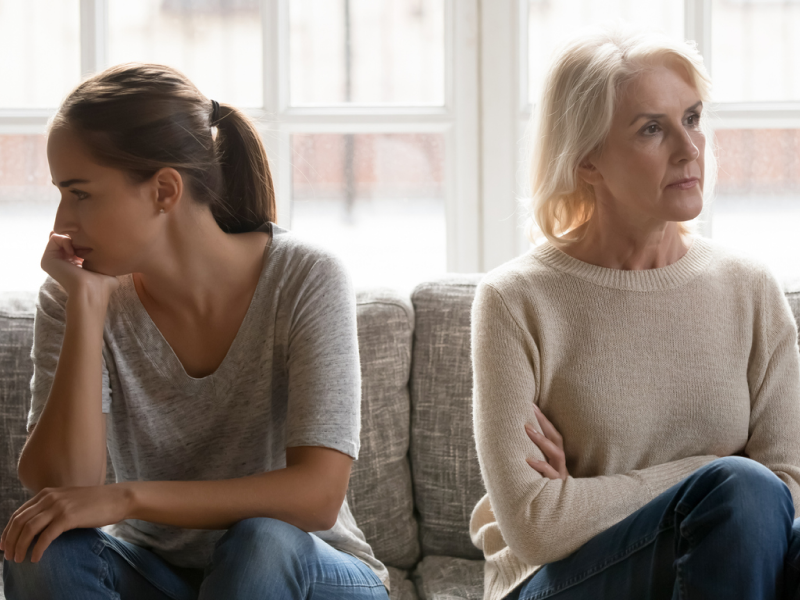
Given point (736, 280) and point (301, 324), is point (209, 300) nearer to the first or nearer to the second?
point (301, 324)

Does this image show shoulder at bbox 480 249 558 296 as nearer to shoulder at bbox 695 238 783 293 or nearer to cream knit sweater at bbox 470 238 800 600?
cream knit sweater at bbox 470 238 800 600

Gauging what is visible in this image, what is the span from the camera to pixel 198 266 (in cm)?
136

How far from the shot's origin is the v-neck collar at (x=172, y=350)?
132cm

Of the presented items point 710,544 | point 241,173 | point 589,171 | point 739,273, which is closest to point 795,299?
point 739,273

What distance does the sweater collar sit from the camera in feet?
4.63

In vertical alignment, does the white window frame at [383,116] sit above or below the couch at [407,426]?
above

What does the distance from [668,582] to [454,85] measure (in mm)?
1500

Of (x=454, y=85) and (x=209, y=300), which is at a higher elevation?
(x=454, y=85)

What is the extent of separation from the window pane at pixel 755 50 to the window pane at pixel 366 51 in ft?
2.53

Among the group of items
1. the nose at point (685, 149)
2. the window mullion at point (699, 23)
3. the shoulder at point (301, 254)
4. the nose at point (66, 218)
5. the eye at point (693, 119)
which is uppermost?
the window mullion at point (699, 23)

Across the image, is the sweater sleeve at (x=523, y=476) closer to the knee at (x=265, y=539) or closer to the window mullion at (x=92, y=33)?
the knee at (x=265, y=539)

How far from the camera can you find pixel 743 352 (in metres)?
1.41

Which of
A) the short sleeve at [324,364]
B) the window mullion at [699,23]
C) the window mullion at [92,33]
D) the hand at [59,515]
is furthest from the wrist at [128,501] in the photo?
the window mullion at [699,23]

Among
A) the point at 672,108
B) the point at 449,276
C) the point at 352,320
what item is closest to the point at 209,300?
the point at 352,320
